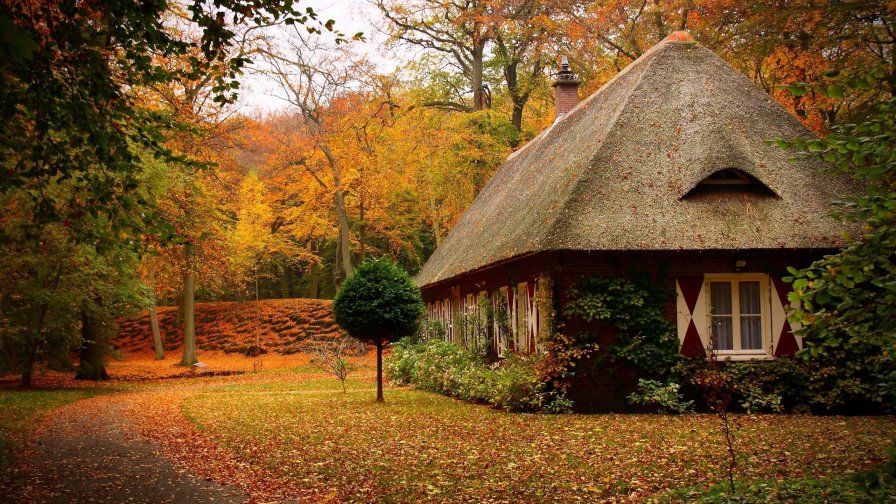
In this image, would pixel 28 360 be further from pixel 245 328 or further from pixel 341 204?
pixel 245 328

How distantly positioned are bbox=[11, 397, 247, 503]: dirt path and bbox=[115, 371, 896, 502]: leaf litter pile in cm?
34

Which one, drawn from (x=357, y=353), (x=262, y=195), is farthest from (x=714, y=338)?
(x=262, y=195)

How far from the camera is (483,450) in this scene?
1002 centimetres

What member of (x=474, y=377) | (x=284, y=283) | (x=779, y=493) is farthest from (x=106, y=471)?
(x=284, y=283)

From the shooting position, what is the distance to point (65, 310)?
21.0 metres

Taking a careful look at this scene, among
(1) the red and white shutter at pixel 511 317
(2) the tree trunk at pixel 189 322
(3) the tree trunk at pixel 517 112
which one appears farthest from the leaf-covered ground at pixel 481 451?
(3) the tree trunk at pixel 517 112

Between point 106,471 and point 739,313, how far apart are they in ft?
36.4

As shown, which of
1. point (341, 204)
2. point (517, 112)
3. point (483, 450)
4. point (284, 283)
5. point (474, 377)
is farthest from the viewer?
point (284, 283)

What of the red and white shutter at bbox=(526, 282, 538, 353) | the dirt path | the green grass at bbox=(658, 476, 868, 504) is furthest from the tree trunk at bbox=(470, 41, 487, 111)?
the green grass at bbox=(658, 476, 868, 504)

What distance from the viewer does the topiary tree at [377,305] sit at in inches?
613

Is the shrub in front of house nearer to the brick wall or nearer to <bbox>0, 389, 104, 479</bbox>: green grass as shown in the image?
the brick wall

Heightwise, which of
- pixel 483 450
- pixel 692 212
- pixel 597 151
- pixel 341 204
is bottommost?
pixel 483 450

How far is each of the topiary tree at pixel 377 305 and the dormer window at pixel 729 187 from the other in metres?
5.82

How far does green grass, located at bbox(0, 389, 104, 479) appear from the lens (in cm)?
1043
